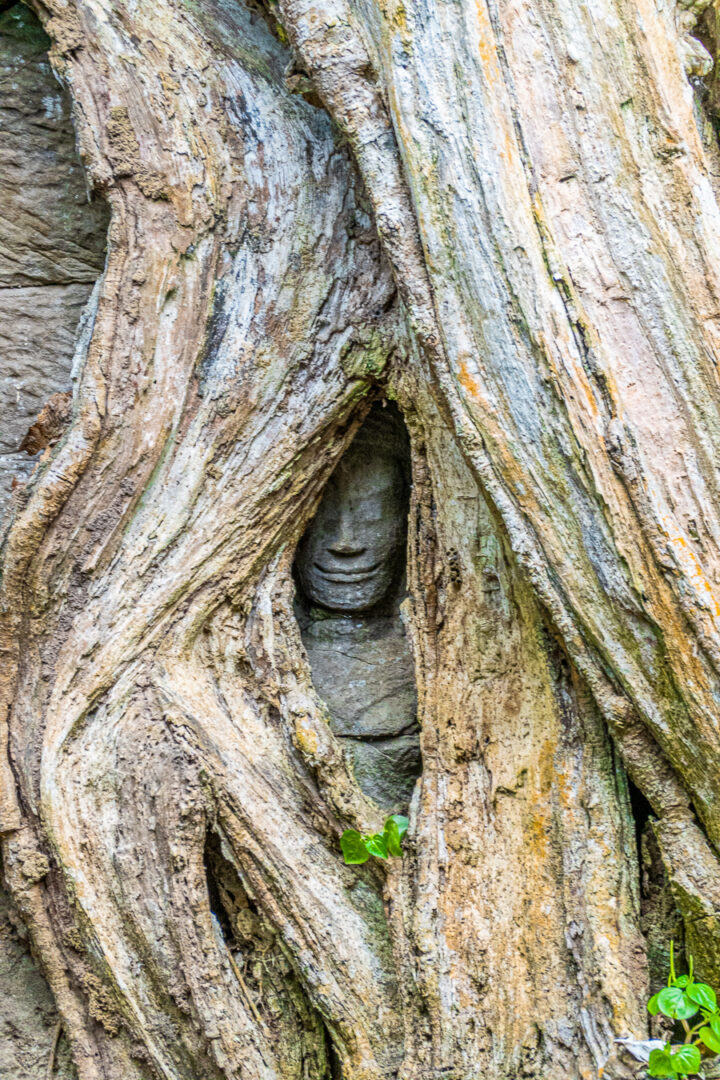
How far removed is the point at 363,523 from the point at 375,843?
3.16 ft

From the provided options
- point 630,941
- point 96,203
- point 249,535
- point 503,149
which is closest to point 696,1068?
point 630,941

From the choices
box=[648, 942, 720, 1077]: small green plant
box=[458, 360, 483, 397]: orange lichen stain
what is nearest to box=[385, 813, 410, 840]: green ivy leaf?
box=[648, 942, 720, 1077]: small green plant

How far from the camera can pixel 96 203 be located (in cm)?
279

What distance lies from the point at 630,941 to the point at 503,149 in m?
1.83

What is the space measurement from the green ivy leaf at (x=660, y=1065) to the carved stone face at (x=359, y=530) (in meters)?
1.40

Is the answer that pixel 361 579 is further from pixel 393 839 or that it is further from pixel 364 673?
pixel 393 839

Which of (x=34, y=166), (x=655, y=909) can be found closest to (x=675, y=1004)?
(x=655, y=909)

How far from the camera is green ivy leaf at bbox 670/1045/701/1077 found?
1.61 m

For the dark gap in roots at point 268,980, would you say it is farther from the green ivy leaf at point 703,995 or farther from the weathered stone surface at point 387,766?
the green ivy leaf at point 703,995

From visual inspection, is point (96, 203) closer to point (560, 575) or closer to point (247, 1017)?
point (560, 575)

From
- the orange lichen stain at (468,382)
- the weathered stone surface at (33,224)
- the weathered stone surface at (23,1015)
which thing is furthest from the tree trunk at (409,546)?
the weathered stone surface at (33,224)

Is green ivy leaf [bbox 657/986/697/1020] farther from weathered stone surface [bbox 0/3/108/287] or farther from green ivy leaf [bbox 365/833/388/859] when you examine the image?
weathered stone surface [bbox 0/3/108/287]

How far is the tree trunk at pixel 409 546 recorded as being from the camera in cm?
184

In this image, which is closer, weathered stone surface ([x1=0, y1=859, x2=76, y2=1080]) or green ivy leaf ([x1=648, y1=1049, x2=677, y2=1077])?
green ivy leaf ([x1=648, y1=1049, x2=677, y2=1077])
